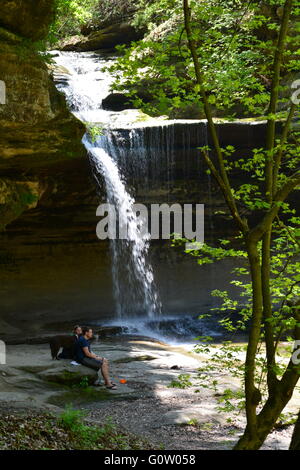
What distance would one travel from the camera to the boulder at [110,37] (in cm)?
2447

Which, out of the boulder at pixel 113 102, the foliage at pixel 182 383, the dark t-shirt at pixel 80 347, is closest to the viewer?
the foliage at pixel 182 383

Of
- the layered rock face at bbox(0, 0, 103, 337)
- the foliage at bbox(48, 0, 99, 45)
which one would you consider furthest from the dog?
the foliage at bbox(48, 0, 99, 45)

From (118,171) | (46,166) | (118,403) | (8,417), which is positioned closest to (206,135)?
(118,171)

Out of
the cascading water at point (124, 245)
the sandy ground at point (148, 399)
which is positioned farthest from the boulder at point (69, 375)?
the cascading water at point (124, 245)

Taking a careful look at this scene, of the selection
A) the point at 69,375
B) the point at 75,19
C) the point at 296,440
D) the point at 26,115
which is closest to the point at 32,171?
the point at 26,115

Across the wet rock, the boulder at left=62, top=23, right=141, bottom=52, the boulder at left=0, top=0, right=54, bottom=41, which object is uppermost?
the boulder at left=62, top=23, right=141, bottom=52

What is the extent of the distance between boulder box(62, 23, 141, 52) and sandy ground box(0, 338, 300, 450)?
651 inches

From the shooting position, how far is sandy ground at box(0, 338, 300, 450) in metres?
7.50

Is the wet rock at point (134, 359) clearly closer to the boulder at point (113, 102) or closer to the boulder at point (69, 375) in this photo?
the boulder at point (69, 375)

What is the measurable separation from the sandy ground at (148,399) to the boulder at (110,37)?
54.3ft

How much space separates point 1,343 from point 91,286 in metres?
6.28

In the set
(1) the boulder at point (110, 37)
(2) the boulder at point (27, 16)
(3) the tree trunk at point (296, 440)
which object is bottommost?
(3) the tree trunk at point (296, 440)

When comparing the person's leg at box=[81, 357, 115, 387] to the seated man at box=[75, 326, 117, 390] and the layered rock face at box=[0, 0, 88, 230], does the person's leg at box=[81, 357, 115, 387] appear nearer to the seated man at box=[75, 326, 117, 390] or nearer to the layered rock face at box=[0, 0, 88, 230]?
the seated man at box=[75, 326, 117, 390]

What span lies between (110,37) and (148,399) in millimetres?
19333
